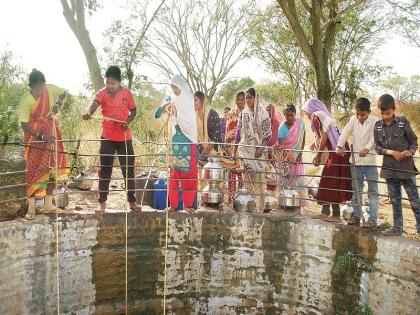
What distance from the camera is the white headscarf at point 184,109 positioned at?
5.19 m

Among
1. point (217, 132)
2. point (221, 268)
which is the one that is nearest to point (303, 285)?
point (221, 268)

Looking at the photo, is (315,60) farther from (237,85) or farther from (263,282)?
(237,85)

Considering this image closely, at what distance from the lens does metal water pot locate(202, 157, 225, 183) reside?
5.81m

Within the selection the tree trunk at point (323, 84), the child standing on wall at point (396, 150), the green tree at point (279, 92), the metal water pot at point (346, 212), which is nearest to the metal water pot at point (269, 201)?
the metal water pot at point (346, 212)

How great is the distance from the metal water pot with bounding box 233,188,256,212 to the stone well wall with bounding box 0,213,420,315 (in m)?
0.15

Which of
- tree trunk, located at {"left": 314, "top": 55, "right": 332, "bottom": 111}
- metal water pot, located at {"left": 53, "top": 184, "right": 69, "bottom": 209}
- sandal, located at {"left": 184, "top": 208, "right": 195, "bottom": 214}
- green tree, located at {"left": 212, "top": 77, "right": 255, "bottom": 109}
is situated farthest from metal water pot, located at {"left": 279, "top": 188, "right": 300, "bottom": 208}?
green tree, located at {"left": 212, "top": 77, "right": 255, "bottom": 109}

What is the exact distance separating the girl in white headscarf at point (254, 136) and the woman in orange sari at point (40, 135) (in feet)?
7.50

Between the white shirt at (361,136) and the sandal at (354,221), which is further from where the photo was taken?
the sandal at (354,221)

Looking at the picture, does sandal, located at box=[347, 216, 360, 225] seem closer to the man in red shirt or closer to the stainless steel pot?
the stainless steel pot

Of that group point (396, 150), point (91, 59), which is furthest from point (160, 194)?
point (91, 59)

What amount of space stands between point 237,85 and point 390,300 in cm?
2928

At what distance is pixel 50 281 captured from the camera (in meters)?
5.05

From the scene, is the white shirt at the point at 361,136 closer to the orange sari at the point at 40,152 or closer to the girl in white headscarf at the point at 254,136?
the girl in white headscarf at the point at 254,136

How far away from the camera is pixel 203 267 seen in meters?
5.80
